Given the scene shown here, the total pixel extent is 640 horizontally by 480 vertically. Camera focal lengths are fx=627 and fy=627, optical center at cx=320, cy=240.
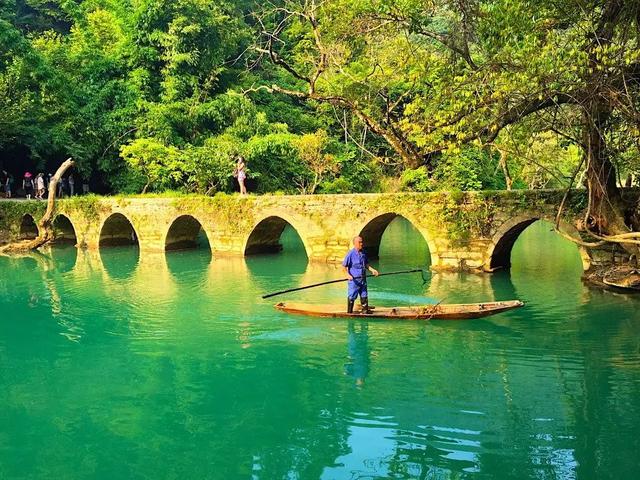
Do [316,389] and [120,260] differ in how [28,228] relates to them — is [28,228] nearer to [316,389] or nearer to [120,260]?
[120,260]

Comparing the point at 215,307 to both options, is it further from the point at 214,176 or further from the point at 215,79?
the point at 215,79

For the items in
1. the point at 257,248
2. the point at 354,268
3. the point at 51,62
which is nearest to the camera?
the point at 354,268

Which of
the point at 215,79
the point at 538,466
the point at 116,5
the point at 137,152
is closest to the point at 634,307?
the point at 538,466

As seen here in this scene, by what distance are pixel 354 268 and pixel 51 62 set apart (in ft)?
75.4

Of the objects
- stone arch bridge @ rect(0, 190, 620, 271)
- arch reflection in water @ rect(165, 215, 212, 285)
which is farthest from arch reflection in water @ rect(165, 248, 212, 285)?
stone arch bridge @ rect(0, 190, 620, 271)

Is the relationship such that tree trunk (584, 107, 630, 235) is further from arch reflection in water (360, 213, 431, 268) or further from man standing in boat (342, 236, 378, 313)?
arch reflection in water (360, 213, 431, 268)

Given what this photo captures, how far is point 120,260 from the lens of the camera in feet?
69.8

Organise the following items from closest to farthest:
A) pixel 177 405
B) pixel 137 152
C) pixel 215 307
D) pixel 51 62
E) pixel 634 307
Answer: pixel 177 405, pixel 634 307, pixel 215 307, pixel 137 152, pixel 51 62

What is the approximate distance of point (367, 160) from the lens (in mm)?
30875

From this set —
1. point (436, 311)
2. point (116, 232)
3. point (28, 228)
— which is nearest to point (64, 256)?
point (116, 232)

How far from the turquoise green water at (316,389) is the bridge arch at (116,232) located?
30.9ft

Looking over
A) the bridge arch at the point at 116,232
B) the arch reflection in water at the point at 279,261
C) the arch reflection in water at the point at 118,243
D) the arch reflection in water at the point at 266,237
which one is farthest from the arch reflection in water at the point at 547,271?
the bridge arch at the point at 116,232

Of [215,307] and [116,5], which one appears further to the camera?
[116,5]

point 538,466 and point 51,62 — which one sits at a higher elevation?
point 51,62
